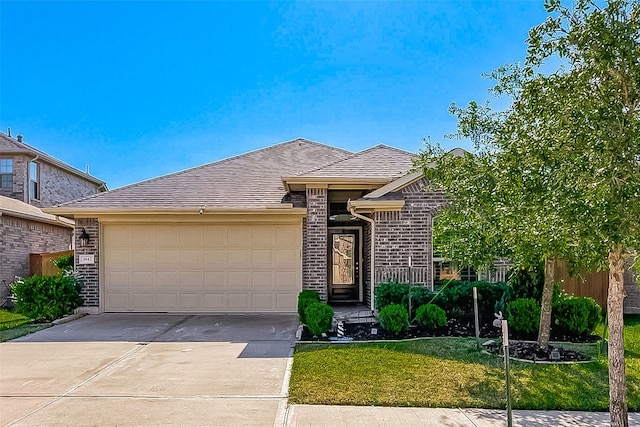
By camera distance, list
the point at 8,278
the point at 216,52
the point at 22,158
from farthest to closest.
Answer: the point at 22,158
the point at 8,278
the point at 216,52

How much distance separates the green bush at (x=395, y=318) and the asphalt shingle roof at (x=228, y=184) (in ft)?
14.3

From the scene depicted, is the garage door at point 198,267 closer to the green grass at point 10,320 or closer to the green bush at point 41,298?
the green bush at point 41,298

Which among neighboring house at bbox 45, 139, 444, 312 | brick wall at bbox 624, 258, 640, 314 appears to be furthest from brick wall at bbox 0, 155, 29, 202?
brick wall at bbox 624, 258, 640, 314

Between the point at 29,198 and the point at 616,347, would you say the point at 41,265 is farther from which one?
the point at 616,347

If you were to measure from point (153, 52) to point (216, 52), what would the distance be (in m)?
1.71

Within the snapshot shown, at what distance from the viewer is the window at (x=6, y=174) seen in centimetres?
1869

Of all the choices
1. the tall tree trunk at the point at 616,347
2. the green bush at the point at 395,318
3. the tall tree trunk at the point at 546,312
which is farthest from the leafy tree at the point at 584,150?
the green bush at the point at 395,318

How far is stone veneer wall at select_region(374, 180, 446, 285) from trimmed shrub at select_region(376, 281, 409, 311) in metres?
0.74

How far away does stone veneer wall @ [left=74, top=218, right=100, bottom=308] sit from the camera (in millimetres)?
11492

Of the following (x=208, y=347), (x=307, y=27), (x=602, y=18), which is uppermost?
A: (x=307, y=27)

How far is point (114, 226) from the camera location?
11672mm

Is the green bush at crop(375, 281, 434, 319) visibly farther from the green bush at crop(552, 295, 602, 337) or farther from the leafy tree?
the leafy tree

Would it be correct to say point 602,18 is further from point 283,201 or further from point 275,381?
point 283,201

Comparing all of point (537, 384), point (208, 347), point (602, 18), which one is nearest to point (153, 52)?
point (208, 347)
